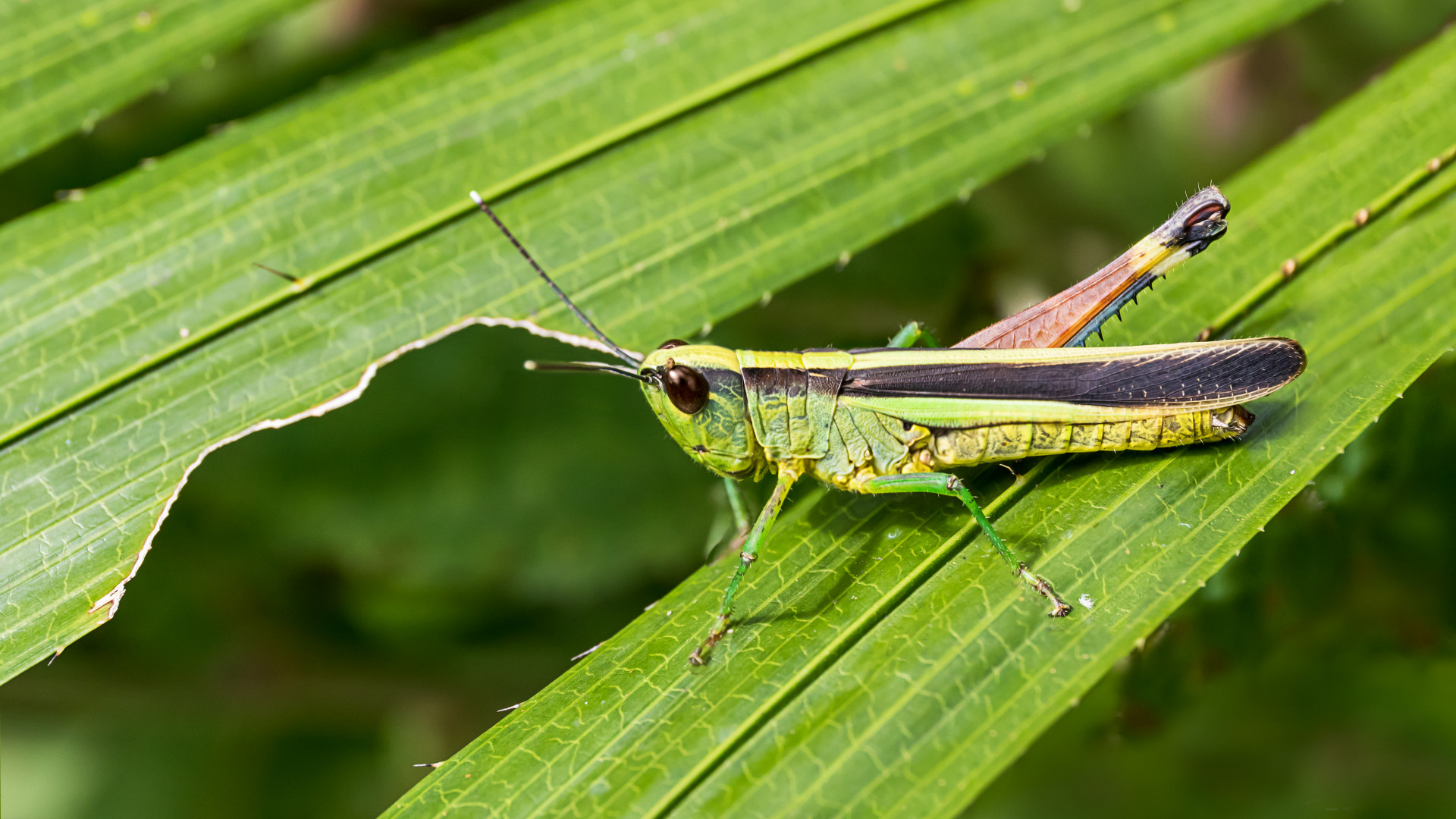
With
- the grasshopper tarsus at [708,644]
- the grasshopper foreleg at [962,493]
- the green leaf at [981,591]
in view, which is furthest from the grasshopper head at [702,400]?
the grasshopper tarsus at [708,644]

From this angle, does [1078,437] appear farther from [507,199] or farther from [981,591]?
[507,199]

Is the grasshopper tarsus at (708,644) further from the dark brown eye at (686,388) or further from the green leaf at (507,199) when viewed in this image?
the green leaf at (507,199)

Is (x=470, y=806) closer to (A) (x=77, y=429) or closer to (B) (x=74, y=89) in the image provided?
(A) (x=77, y=429)

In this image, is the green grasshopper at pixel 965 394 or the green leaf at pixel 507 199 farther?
the green leaf at pixel 507 199

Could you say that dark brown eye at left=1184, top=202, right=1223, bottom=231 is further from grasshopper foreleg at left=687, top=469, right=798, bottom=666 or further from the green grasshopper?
grasshopper foreleg at left=687, top=469, right=798, bottom=666

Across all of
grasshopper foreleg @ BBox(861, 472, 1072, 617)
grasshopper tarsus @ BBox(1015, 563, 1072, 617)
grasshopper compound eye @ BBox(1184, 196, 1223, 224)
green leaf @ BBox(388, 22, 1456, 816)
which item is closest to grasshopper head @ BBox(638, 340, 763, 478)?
green leaf @ BBox(388, 22, 1456, 816)
